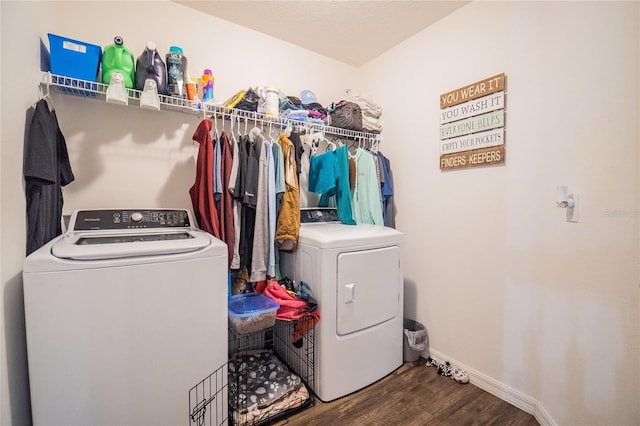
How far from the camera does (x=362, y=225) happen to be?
2.18m

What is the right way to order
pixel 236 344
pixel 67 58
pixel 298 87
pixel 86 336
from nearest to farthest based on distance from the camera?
pixel 86 336, pixel 67 58, pixel 236 344, pixel 298 87

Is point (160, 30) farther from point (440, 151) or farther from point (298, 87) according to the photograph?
point (440, 151)

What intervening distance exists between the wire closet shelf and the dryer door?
111 cm

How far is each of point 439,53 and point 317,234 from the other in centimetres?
166

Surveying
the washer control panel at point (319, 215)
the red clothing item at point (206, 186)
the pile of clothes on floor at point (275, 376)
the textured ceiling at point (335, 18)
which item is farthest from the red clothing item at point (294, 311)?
the textured ceiling at point (335, 18)

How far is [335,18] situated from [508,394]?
278 cm

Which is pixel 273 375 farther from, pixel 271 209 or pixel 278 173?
pixel 278 173

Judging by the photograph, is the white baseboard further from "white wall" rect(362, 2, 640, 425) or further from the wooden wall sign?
the wooden wall sign

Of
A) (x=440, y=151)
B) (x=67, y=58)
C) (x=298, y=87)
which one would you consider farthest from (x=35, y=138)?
(x=440, y=151)

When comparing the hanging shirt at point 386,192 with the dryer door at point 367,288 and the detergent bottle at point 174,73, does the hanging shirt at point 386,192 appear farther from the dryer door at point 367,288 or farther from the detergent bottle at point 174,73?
the detergent bottle at point 174,73

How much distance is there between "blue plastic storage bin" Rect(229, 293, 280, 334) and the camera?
1.42 meters

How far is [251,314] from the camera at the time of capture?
4.72ft

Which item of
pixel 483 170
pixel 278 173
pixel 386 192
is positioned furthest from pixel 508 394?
pixel 278 173

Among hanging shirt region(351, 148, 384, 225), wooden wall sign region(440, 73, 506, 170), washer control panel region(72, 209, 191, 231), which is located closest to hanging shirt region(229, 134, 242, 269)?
washer control panel region(72, 209, 191, 231)
